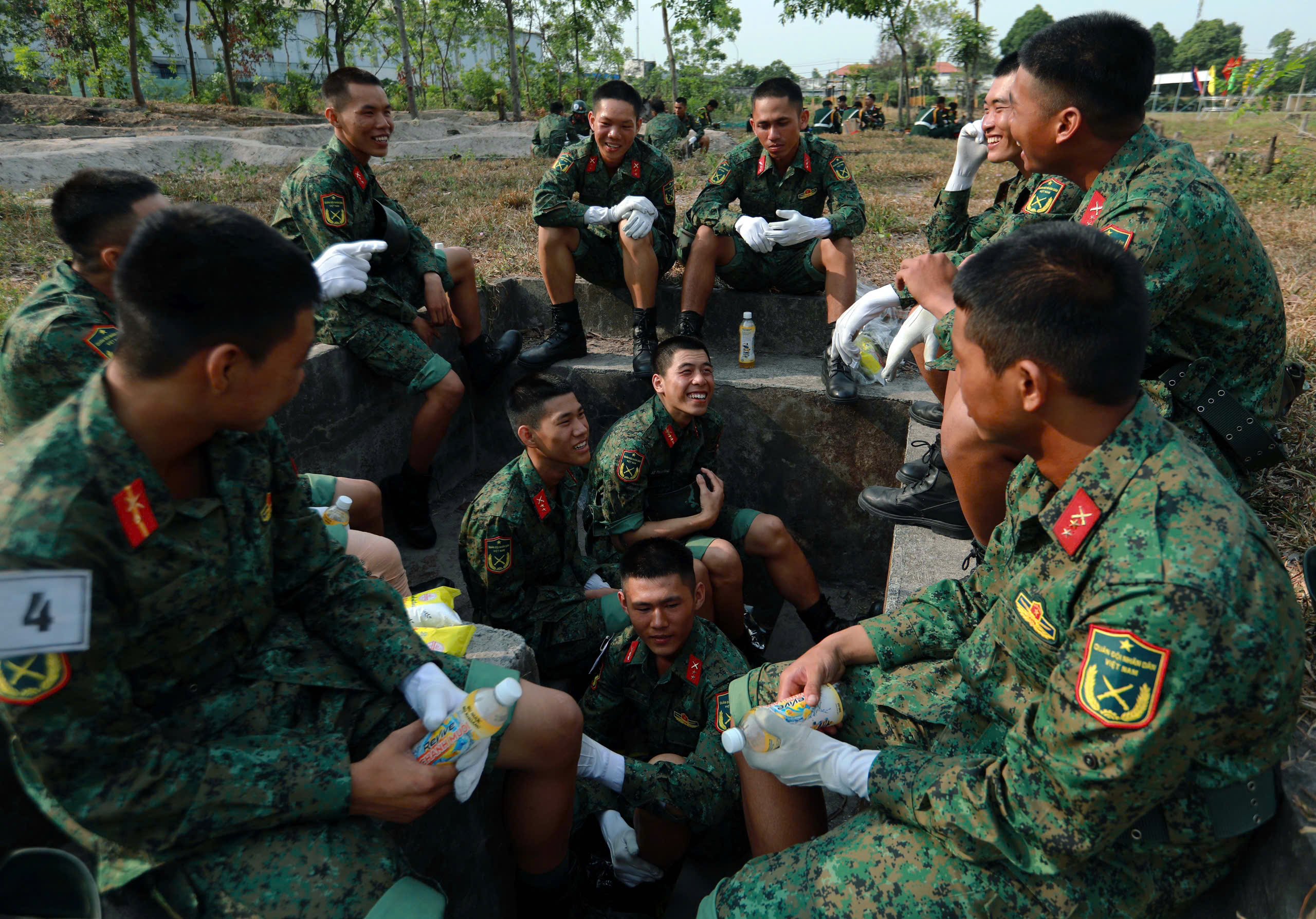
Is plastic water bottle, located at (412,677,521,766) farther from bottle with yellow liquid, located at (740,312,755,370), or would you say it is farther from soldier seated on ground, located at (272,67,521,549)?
bottle with yellow liquid, located at (740,312,755,370)

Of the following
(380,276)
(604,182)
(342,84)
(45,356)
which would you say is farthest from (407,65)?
(45,356)

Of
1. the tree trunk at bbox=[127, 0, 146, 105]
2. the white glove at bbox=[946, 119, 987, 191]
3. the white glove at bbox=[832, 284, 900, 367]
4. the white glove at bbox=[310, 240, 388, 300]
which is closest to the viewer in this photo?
the white glove at bbox=[832, 284, 900, 367]

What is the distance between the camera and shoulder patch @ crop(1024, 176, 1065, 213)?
3.15m

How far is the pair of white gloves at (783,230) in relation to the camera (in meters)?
4.37

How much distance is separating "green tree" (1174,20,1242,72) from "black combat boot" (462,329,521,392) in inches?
2075

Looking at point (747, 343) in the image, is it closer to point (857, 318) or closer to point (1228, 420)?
point (857, 318)

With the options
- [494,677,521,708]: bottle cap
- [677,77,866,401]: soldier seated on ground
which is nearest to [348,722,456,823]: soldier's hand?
[494,677,521,708]: bottle cap

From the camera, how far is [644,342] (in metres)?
4.59

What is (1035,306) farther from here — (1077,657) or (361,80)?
(361,80)

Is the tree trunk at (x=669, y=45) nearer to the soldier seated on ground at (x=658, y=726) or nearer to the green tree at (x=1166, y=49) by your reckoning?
the soldier seated on ground at (x=658, y=726)

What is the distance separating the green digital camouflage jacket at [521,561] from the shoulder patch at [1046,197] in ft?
7.36

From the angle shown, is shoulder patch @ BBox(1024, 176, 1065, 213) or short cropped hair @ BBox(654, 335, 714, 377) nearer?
shoulder patch @ BBox(1024, 176, 1065, 213)

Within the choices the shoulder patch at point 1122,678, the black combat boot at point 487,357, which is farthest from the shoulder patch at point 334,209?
the shoulder patch at point 1122,678

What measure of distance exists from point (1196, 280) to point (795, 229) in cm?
254
